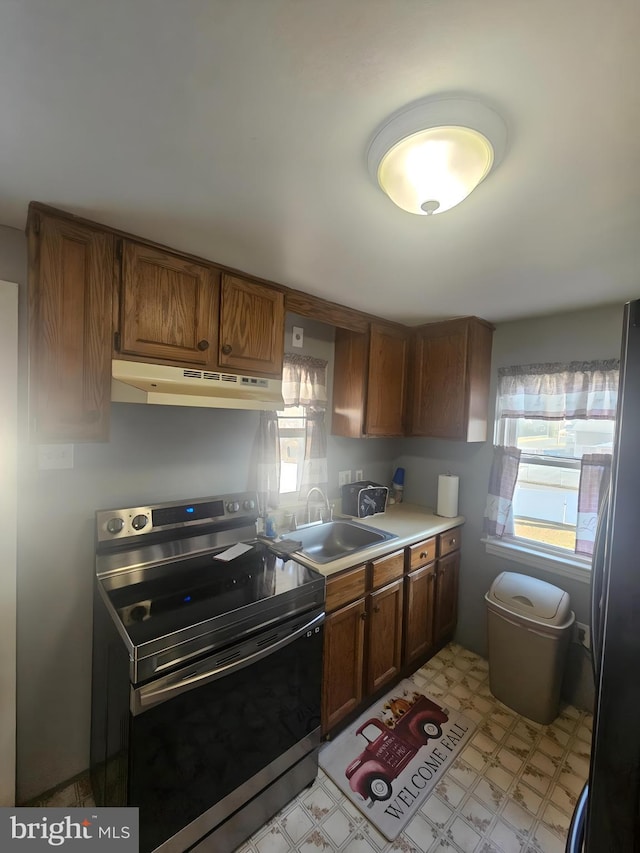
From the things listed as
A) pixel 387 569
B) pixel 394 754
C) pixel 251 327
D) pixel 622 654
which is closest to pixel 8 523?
pixel 251 327

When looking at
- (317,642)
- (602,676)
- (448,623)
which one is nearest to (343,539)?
(317,642)

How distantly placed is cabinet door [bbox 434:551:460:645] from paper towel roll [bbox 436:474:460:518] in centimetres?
30

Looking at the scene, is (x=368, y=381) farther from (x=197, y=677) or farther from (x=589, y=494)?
(x=197, y=677)

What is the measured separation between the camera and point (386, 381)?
2543 millimetres

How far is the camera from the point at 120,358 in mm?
1362

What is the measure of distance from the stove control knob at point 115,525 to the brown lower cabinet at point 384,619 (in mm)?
996

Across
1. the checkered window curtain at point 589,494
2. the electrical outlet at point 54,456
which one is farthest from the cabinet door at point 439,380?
the electrical outlet at point 54,456

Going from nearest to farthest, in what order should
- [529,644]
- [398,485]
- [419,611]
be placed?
[529,644] < [419,611] < [398,485]

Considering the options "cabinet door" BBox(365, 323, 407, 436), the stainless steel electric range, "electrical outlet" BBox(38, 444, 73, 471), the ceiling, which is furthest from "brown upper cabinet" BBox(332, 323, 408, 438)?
A: "electrical outlet" BBox(38, 444, 73, 471)

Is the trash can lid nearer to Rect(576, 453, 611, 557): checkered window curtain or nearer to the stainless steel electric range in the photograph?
Rect(576, 453, 611, 557): checkered window curtain

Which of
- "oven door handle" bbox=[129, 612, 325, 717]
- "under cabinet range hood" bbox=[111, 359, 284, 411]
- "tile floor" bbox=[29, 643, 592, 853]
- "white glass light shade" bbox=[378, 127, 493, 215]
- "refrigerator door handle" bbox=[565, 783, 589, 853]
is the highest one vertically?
"white glass light shade" bbox=[378, 127, 493, 215]

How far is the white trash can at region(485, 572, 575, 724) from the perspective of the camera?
1953 mm

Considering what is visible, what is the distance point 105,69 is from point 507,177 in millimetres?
991

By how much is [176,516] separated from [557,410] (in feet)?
7.62
